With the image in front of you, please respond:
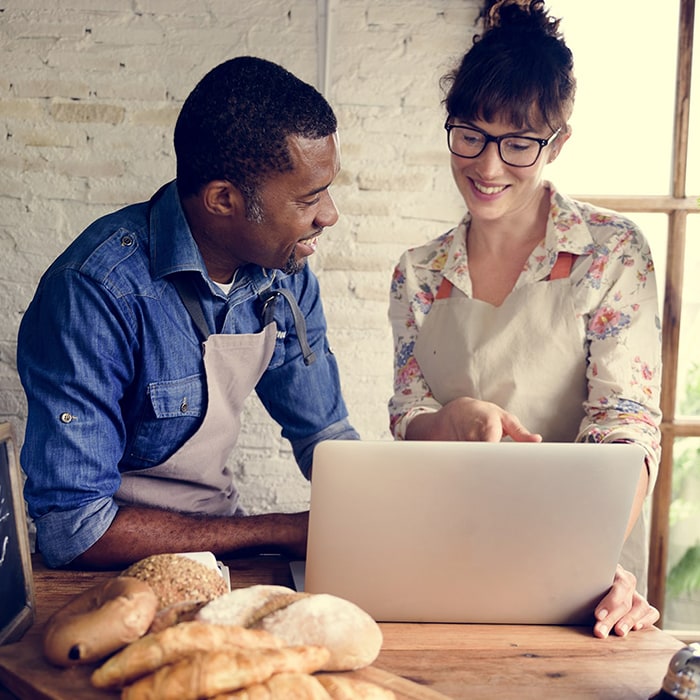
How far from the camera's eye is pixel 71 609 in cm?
85

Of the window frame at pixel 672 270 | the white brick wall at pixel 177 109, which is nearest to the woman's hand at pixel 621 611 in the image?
the white brick wall at pixel 177 109

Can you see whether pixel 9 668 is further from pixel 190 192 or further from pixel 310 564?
pixel 190 192

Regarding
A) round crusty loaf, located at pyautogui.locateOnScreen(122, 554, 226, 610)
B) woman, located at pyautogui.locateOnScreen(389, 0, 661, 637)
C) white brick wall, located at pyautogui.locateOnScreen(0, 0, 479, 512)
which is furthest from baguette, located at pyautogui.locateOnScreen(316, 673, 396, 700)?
white brick wall, located at pyautogui.locateOnScreen(0, 0, 479, 512)

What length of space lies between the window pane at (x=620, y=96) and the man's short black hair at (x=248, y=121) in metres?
1.35

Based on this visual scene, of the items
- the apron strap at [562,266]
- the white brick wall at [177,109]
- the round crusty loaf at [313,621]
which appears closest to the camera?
the round crusty loaf at [313,621]

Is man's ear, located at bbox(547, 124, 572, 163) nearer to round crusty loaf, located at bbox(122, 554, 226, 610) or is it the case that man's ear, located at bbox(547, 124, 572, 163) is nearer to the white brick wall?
the white brick wall

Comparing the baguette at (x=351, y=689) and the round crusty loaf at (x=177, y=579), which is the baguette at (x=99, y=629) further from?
the baguette at (x=351, y=689)

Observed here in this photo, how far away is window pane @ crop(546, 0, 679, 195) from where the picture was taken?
2.53 m

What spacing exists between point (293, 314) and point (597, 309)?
59 cm

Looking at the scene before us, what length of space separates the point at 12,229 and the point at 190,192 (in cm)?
107

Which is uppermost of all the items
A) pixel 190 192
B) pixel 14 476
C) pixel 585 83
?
pixel 585 83

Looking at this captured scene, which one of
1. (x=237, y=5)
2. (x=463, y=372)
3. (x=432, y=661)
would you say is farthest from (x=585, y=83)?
(x=432, y=661)

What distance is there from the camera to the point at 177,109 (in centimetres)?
237

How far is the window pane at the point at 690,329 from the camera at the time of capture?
2.58m
